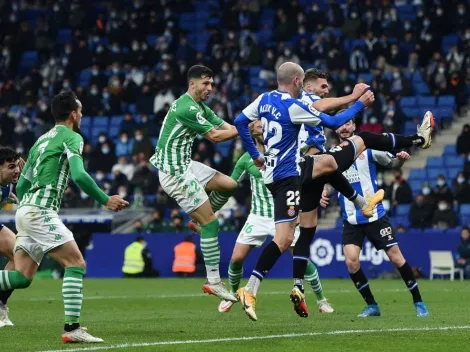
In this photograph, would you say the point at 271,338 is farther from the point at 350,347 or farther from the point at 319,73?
the point at 319,73

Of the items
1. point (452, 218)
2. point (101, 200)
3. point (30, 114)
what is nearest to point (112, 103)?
point (30, 114)

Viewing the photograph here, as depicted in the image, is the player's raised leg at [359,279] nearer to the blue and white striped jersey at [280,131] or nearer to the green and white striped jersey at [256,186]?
the green and white striped jersey at [256,186]

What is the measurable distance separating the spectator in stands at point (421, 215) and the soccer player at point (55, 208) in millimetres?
18085

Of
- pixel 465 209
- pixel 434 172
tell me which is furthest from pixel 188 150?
pixel 434 172

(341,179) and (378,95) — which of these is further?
(378,95)

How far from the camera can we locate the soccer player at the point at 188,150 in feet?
42.9

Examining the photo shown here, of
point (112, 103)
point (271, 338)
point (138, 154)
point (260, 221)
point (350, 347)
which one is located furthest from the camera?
point (112, 103)

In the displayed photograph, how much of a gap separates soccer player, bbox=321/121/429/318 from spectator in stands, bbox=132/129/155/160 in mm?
18547

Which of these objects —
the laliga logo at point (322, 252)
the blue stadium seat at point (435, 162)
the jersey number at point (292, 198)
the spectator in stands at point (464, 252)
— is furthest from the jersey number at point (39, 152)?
the blue stadium seat at point (435, 162)

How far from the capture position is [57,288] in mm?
22641

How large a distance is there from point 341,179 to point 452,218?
49.2 feet

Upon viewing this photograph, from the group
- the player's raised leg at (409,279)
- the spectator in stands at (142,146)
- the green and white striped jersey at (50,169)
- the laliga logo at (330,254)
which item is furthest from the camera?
the spectator in stands at (142,146)

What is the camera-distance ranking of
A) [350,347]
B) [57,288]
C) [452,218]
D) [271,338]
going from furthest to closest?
1. [452,218]
2. [57,288]
3. [271,338]
4. [350,347]

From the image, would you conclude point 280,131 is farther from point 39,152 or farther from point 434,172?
point 434,172
